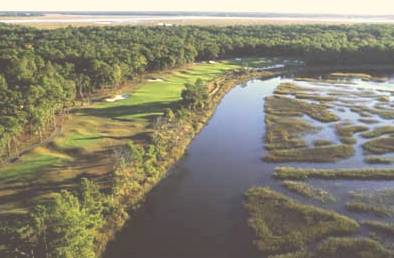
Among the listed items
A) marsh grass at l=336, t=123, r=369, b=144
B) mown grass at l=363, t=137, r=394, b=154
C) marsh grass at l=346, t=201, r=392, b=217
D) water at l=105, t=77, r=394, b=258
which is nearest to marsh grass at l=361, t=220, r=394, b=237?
water at l=105, t=77, r=394, b=258

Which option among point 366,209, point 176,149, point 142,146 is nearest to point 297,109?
point 176,149

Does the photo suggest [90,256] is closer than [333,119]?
A: Yes

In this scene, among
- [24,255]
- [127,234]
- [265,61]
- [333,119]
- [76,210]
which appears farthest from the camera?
[265,61]

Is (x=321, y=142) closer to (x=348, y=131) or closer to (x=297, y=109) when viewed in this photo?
(x=348, y=131)

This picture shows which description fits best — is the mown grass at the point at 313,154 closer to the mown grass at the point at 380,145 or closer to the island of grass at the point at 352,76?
the mown grass at the point at 380,145

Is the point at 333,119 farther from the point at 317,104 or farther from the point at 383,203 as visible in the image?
the point at 383,203

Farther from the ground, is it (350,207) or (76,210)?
(76,210)

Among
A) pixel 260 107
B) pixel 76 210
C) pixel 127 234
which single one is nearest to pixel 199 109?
pixel 260 107
